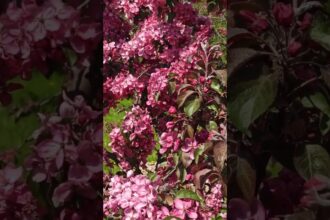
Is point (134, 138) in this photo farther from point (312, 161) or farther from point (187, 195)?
point (312, 161)

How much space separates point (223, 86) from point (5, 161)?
2.63ft

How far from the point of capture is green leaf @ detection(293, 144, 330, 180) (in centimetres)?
201

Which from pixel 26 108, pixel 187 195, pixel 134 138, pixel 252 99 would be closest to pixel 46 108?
pixel 26 108

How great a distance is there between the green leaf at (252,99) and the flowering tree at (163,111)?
0.40 feet

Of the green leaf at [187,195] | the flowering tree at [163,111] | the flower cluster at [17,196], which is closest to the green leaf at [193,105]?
the flowering tree at [163,111]

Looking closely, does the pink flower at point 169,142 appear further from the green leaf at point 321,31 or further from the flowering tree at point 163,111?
the green leaf at point 321,31

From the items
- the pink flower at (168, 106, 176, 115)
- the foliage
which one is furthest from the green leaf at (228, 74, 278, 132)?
the pink flower at (168, 106, 176, 115)

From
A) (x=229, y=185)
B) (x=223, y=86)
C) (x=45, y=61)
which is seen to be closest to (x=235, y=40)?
(x=223, y=86)

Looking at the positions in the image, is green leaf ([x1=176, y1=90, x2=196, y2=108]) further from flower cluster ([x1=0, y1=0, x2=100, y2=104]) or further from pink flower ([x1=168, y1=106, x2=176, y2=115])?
flower cluster ([x1=0, y1=0, x2=100, y2=104])

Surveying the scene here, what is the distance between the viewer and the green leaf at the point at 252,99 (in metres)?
2.00

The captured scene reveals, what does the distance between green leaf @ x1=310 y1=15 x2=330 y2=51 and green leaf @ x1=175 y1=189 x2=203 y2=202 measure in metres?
0.68

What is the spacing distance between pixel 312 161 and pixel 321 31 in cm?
43

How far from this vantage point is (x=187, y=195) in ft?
7.06

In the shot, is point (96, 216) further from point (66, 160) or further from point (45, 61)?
point (45, 61)
